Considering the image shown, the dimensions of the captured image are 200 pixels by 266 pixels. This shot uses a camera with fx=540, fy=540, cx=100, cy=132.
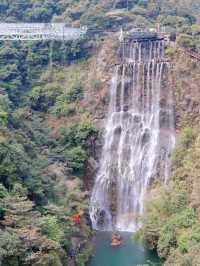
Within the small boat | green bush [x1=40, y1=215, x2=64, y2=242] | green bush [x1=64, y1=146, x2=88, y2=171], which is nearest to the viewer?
green bush [x1=40, y1=215, x2=64, y2=242]

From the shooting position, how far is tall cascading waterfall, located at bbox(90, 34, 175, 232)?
3638cm

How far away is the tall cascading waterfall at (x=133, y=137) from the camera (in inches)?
1432

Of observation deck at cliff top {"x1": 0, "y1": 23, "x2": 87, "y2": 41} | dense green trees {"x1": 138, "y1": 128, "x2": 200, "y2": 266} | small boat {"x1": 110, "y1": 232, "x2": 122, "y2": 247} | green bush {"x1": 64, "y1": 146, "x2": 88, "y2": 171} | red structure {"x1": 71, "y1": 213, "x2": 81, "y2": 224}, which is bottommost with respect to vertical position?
small boat {"x1": 110, "y1": 232, "x2": 122, "y2": 247}

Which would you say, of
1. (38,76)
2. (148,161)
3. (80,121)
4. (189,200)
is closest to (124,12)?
(38,76)

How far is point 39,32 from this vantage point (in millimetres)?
43094

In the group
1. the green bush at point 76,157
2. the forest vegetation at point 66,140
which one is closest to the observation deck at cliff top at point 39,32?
Answer: the forest vegetation at point 66,140

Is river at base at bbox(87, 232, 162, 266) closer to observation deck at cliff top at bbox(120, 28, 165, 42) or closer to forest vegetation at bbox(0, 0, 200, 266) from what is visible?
forest vegetation at bbox(0, 0, 200, 266)

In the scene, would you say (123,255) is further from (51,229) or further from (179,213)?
(51,229)

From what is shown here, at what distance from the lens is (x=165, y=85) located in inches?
1561

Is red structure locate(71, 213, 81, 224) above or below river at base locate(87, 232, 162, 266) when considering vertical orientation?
above

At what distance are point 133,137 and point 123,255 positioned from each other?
11231mm

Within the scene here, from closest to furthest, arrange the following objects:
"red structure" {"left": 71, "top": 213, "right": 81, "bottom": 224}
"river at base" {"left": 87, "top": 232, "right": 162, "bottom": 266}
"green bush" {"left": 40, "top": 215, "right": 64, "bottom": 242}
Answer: "green bush" {"left": 40, "top": 215, "right": 64, "bottom": 242} < "river at base" {"left": 87, "top": 232, "right": 162, "bottom": 266} < "red structure" {"left": 71, "top": 213, "right": 81, "bottom": 224}

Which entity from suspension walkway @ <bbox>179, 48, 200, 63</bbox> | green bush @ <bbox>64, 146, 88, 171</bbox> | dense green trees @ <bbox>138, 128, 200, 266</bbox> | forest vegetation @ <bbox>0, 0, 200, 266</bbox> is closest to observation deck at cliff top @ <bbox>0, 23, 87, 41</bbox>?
forest vegetation @ <bbox>0, 0, 200, 266</bbox>

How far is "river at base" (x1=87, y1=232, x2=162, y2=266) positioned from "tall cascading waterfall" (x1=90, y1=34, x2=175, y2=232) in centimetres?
343
